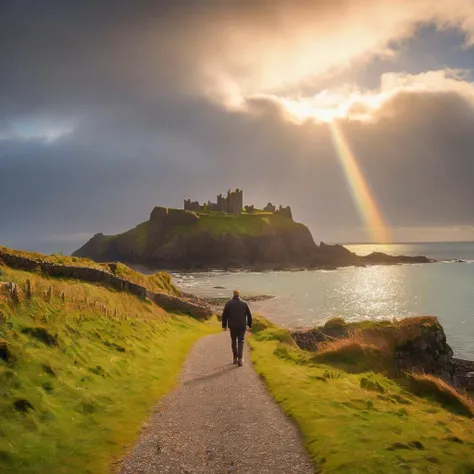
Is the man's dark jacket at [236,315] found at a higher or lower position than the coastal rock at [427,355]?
higher

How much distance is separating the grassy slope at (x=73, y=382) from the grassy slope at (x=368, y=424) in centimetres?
457

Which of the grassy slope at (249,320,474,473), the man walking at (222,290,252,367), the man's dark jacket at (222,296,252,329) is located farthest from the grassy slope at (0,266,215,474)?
the grassy slope at (249,320,474,473)

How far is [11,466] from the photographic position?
7555mm

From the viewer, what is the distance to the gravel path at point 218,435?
27.0 ft

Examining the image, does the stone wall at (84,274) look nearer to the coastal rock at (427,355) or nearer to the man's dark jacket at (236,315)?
the man's dark jacket at (236,315)

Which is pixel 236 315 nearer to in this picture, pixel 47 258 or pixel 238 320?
pixel 238 320

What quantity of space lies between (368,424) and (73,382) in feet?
28.8

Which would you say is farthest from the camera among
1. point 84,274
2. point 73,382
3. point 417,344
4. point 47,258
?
point 47,258

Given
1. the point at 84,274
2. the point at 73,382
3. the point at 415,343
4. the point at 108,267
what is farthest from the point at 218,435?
the point at 108,267

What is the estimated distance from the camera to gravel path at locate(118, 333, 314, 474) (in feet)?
27.0

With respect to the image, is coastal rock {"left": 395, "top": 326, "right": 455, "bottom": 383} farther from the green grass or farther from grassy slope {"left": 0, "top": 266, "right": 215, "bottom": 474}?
the green grass

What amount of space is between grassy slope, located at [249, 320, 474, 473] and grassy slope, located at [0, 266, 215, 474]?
457cm

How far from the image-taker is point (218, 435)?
9.80 m

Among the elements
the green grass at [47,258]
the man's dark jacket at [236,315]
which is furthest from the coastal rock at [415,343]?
the green grass at [47,258]
